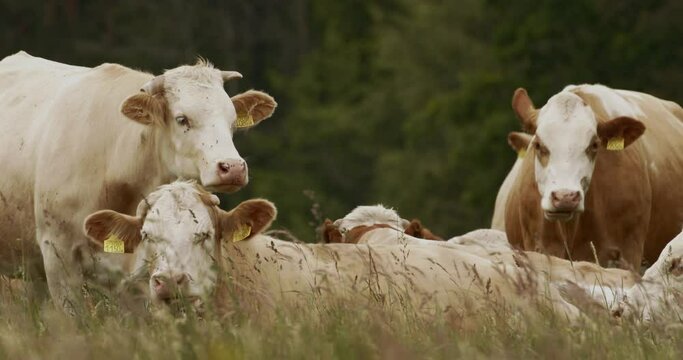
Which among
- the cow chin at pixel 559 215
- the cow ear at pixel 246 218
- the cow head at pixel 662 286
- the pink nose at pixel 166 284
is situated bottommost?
the pink nose at pixel 166 284

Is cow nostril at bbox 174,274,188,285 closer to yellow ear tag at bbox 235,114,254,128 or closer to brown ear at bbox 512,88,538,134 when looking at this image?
yellow ear tag at bbox 235,114,254,128

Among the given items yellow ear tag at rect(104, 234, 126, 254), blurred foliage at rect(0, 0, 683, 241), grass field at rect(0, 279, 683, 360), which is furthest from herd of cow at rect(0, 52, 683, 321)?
blurred foliage at rect(0, 0, 683, 241)

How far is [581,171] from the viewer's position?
42.4 feet

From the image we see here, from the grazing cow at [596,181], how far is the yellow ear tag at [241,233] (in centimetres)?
283

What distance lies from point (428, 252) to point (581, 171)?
213cm

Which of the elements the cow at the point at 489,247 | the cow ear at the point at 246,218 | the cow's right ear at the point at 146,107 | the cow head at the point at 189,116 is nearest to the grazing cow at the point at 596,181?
the cow at the point at 489,247

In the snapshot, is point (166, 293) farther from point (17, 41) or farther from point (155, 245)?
point (17, 41)

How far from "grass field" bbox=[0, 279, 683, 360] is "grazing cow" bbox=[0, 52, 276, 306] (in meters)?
2.39

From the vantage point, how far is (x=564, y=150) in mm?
12961

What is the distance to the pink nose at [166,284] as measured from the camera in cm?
946

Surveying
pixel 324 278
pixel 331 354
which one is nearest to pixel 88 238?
pixel 324 278

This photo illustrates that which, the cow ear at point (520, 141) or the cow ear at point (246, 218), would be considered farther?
the cow ear at point (520, 141)

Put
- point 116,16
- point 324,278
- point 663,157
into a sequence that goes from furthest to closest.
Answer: point 116,16, point 663,157, point 324,278

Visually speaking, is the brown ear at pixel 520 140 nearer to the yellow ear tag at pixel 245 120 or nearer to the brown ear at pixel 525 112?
the brown ear at pixel 525 112
